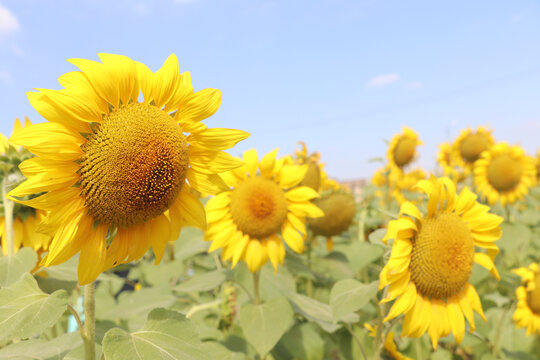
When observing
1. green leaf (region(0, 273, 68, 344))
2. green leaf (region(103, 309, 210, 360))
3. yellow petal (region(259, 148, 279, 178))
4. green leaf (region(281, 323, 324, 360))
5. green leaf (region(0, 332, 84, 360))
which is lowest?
green leaf (region(281, 323, 324, 360))

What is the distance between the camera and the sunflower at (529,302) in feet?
9.41

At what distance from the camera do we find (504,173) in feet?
14.0

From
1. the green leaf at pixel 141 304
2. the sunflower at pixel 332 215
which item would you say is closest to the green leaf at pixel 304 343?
the green leaf at pixel 141 304

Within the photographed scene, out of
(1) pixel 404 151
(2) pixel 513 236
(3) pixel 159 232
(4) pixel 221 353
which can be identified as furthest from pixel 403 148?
(3) pixel 159 232

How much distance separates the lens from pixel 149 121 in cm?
109

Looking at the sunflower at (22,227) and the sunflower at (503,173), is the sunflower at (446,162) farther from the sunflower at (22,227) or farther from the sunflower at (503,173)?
the sunflower at (22,227)

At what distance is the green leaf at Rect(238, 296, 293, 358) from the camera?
5.71 ft

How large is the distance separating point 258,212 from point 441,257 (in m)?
0.95

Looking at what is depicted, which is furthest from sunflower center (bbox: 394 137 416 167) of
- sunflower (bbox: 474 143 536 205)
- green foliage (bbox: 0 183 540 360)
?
green foliage (bbox: 0 183 540 360)

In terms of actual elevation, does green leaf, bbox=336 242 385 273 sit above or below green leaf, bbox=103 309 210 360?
below

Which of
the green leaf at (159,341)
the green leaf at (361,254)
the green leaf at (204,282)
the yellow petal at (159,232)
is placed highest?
the yellow petal at (159,232)

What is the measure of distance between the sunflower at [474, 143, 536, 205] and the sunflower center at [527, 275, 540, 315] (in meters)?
1.62

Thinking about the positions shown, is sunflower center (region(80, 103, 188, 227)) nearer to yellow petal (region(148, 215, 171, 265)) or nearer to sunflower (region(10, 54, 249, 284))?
sunflower (region(10, 54, 249, 284))

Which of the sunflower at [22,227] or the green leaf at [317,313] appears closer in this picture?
the sunflower at [22,227]
